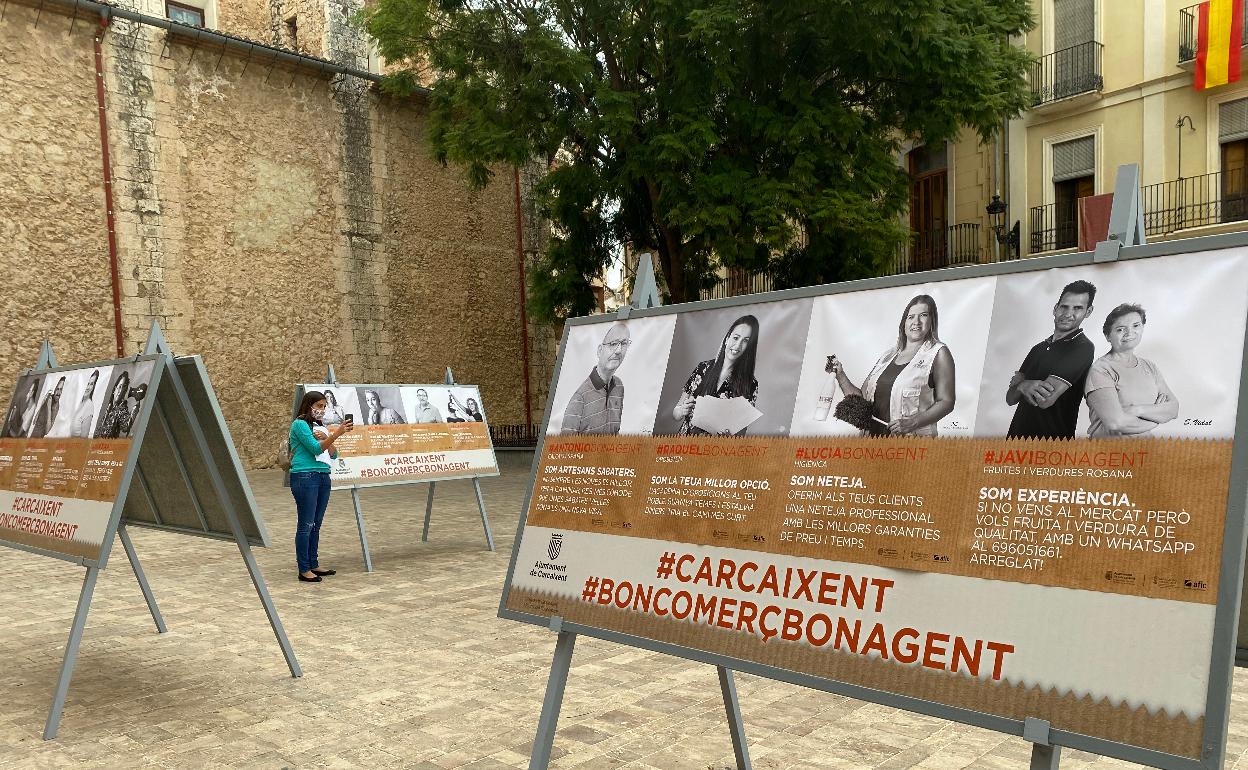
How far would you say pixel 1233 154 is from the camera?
1577 cm

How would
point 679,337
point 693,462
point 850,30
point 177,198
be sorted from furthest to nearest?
point 177,198
point 850,30
point 679,337
point 693,462

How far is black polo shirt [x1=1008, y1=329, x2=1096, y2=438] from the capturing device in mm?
1981

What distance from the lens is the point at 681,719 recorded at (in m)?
4.00

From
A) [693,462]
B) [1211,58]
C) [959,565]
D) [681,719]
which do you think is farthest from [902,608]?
[1211,58]

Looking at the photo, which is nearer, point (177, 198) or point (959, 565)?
point (959, 565)

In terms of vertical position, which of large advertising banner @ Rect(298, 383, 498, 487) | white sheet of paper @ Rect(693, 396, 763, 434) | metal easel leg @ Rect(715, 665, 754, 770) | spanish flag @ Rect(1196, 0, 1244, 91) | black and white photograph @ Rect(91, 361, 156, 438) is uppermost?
spanish flag @ Rect(1196, 0, 1244, 91)

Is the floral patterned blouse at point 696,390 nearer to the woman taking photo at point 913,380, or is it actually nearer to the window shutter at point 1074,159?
the woman taking photo at point 913,380

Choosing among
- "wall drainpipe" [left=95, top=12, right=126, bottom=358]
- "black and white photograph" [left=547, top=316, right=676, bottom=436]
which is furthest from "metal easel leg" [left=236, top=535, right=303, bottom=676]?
"wall drainpipe" [left=95, top=12, right=126, bottom=358]

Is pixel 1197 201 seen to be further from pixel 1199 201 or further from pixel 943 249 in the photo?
A: pixel 943 249

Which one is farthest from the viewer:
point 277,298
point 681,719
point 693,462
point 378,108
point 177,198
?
point 378,108

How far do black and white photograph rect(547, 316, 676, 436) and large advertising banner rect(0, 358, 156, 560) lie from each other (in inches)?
82.1

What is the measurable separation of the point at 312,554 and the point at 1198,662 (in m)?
6.62

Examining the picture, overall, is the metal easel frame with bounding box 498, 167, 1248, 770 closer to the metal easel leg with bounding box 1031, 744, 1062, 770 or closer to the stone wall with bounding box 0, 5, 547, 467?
the metal easel leg with bounding box 1031, 744, 1062, 770

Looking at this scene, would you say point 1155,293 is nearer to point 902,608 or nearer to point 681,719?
point 902,608
